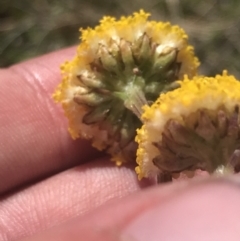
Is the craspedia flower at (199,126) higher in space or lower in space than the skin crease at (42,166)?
higher

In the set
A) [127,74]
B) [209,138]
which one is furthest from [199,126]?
[127,74]

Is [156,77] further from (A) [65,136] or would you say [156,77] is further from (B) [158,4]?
(B) [158,4]

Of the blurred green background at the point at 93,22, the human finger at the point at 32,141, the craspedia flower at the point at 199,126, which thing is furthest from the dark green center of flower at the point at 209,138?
the blurred green background at the point at 93,22

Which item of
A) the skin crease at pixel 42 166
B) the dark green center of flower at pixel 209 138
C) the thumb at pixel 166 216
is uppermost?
the thumb at pixel 166 216

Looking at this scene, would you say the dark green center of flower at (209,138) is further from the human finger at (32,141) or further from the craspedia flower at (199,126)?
the human finger at (32,141)

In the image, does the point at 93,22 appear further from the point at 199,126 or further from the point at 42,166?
the point at 199,126

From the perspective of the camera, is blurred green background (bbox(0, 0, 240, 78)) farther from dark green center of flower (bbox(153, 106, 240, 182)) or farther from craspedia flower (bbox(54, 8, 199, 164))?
dark green center of flower (bbox(153, 106, 240, 182))
